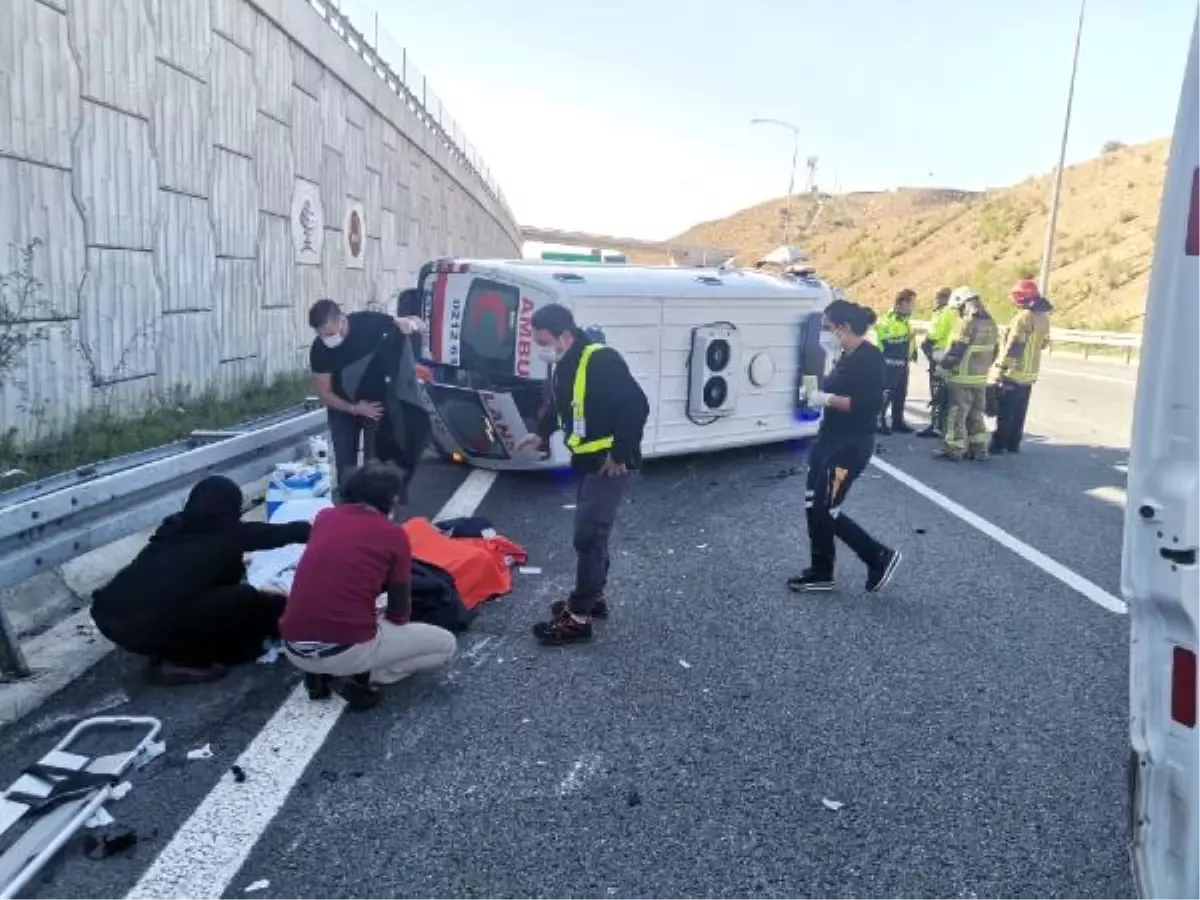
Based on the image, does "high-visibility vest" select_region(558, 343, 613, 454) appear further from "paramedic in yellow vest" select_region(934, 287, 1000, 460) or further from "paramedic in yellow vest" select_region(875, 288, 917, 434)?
"paramedic in yellow vest" select_region(875, 288, 917, 434)

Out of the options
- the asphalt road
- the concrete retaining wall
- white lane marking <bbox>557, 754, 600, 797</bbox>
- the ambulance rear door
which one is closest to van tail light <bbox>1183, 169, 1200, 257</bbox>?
the asphalt road

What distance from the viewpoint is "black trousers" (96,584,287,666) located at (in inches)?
170

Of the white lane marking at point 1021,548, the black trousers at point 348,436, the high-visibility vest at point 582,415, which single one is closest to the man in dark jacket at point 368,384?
the black trousers at point 348,436

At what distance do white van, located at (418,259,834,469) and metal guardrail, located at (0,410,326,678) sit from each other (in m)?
2.87

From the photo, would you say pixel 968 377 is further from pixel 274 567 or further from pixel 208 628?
pixel 208 628

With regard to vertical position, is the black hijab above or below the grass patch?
above

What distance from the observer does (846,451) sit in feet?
20.2

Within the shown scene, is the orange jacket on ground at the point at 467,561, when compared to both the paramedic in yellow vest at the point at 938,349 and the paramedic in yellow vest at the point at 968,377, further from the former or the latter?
the paramedic in yellow vest at the point at 938,349

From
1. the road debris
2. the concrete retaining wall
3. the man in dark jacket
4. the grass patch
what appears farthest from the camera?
the man in dark jacket

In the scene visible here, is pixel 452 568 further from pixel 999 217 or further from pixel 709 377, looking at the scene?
pixel 999 217

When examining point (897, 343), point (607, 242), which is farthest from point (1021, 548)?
point (607, 242)

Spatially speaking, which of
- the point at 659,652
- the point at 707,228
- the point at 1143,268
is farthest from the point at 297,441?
the point at 707,228

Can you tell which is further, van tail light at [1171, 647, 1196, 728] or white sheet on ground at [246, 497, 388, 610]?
white sheet on ground at [246, 497, 388, 610]

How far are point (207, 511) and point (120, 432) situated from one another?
3.91 meters
